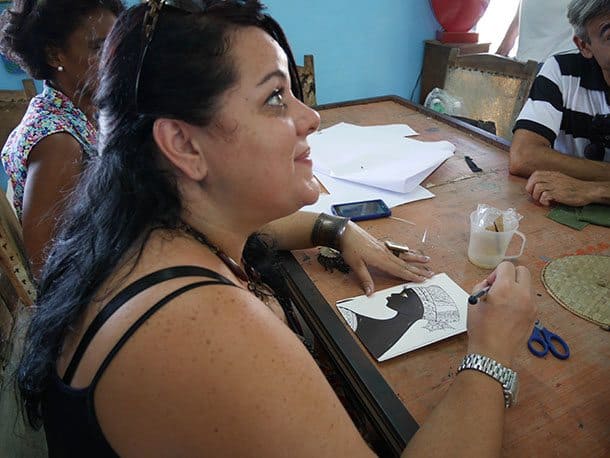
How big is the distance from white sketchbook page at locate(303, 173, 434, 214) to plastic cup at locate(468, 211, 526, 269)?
0.31 meters

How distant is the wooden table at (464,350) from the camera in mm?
625

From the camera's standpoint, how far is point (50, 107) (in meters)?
1.26

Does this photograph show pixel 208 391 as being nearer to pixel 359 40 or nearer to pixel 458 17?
pixel 359 40

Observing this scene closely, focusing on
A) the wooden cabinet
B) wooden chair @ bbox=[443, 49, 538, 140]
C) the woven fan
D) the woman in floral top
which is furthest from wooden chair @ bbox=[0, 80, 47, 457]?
the wooden cabinet

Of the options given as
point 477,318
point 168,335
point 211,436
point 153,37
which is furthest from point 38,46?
point 477,318

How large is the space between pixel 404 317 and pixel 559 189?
2.36 feet

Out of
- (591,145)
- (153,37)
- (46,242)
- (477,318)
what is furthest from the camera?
(591,145)

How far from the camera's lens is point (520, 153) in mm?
1423

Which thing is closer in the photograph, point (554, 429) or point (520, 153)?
point (554, 429)

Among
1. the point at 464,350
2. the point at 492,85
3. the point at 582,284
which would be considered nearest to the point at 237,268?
the point at 464,350

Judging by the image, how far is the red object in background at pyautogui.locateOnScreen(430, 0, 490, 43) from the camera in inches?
123

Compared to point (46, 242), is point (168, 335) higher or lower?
higher

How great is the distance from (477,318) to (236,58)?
0.60 meters

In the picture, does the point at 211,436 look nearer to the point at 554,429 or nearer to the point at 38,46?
the point at 554,429
